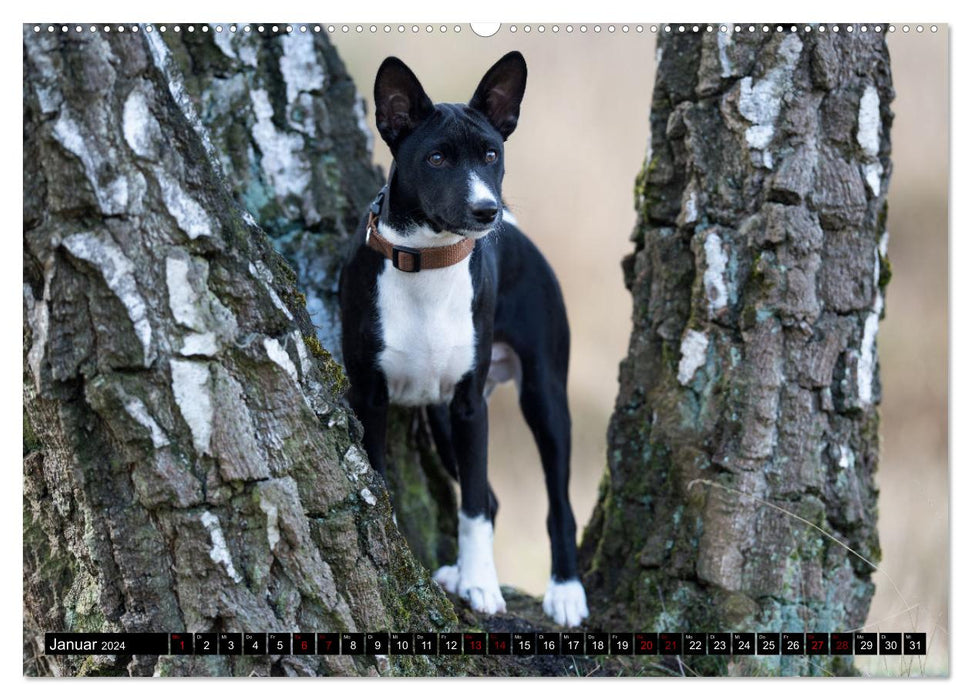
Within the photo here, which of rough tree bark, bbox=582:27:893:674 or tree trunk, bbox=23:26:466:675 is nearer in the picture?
tree trunk, bbox=23:26:466:675

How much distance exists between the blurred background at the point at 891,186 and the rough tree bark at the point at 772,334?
8 cm

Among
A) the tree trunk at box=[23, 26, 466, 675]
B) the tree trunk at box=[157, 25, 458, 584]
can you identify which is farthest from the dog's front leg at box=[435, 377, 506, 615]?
the tree trunk at box=[23, 26, 466, 675]

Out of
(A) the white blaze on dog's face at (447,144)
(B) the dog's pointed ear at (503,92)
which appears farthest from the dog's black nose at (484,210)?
(B) the dog's pointed ear at (503,92)

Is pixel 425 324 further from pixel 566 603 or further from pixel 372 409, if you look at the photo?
pixel 566 603

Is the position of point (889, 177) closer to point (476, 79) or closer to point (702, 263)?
point (702, 263)

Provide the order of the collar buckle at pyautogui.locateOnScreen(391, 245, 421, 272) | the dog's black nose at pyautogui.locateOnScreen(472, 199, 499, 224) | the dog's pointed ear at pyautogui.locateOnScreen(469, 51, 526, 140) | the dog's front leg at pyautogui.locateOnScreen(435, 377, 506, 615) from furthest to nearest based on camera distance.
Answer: the dog's front leg at pyautogui.locateOnScreen(435, 377, 506, 615) < the collar buckle at pyautogui.locateOnScreen(391, 245, 421, 272) < the dog's pointed ear at pyautogui.locateOnScreen(469, 51, 526, 140) < the dog's black nose at pyautogui.locateOnScreen(472, 199, 499, 224)

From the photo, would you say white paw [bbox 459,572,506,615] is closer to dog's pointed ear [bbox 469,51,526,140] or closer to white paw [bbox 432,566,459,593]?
white paw [bbox 432,566,459,593]

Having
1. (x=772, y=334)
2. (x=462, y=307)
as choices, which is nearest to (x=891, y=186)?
(x=772, y=334)

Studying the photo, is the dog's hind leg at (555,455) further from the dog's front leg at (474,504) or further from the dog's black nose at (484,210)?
the dog's black nose at (484,210)

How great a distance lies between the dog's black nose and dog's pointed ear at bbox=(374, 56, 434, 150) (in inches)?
13.6

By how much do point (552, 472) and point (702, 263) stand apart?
922mm

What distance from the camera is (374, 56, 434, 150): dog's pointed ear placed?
2684 mm

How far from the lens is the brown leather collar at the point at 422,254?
2.84 meters

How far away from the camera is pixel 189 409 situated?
2221mm
